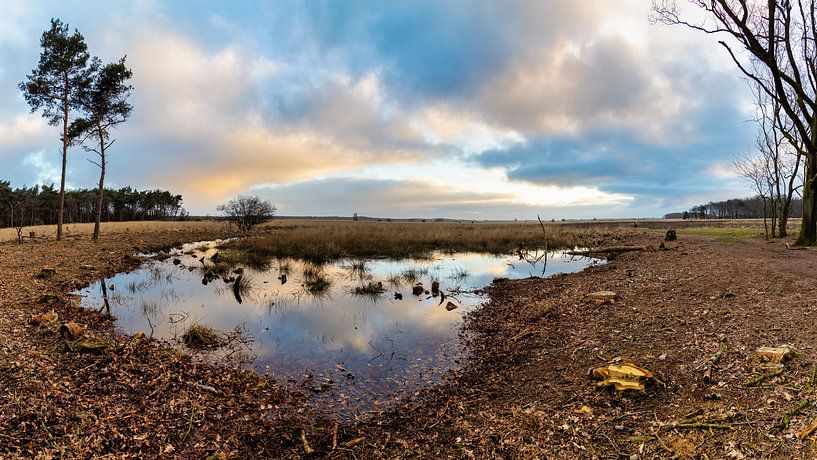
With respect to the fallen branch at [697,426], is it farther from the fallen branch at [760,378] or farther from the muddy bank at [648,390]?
the fallen branch at [760,378]

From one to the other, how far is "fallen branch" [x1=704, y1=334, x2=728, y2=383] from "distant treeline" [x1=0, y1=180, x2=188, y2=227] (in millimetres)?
73737

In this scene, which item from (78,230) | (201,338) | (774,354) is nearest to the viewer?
(774,354)

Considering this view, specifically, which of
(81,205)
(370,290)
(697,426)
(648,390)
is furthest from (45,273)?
(81,205)

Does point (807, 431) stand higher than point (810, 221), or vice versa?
point (810, 221)

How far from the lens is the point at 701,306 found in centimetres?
934

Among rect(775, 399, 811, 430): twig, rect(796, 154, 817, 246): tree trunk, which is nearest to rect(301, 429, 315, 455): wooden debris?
rect(775, 399, 811, 430): twig

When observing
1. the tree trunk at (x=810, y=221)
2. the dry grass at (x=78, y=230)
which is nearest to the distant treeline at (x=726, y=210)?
the tree trunk at (x=810, y=221)

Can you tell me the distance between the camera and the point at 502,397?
22.2ft

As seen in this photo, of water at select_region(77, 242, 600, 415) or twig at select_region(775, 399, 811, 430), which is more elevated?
twig at select_region(775, 399, 811, 430)

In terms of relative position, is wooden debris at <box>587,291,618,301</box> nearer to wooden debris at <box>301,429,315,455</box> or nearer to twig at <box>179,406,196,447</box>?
wooden debris at <box>301,429,315,455</box>

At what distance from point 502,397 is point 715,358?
3.50 m

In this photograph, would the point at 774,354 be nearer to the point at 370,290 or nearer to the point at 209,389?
the point at 209,389

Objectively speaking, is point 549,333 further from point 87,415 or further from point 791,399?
point 87,415

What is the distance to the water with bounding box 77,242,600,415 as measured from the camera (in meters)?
8.23
